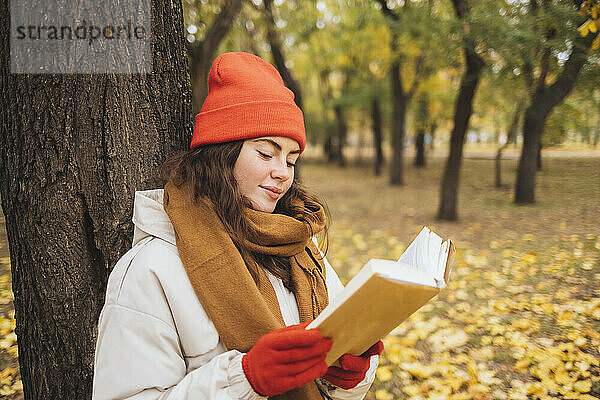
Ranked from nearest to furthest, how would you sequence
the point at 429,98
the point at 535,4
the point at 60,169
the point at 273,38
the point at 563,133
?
1. the point at 60,169
2. the point at 563,133
3. the point at 535,4
4. the point at 273,38
5. the point at 429,98

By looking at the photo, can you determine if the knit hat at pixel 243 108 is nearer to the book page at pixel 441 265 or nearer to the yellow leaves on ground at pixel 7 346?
the book page at pixel 441 265

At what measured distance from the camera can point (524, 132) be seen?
537cm

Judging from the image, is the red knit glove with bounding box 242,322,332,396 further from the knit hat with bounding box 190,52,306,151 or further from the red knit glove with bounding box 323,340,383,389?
the knit hat with bounding box 190,52,306,151

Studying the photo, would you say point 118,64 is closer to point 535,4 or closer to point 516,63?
point 535,4

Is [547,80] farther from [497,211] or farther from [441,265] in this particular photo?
[441,265]

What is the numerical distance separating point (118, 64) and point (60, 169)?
52 cm

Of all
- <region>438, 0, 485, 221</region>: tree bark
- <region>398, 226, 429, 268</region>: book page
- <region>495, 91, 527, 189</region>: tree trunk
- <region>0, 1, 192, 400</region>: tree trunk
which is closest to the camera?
<region>398, 226, 429, 268</region>: book page

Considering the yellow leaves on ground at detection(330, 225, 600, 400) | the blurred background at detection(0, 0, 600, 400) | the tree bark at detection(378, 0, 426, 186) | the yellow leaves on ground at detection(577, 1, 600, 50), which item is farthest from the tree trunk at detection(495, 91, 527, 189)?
the tree bark at detection(378, 0, 426, 186)

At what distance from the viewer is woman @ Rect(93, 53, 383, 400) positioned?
1.15 metres

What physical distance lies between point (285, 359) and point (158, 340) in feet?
1.34

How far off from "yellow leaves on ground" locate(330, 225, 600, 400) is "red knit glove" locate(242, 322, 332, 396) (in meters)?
2.19

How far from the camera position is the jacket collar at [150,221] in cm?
135

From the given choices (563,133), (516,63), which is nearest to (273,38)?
(516,63)

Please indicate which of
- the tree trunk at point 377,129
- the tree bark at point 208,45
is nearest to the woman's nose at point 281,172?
the tree bark at point 208,45
